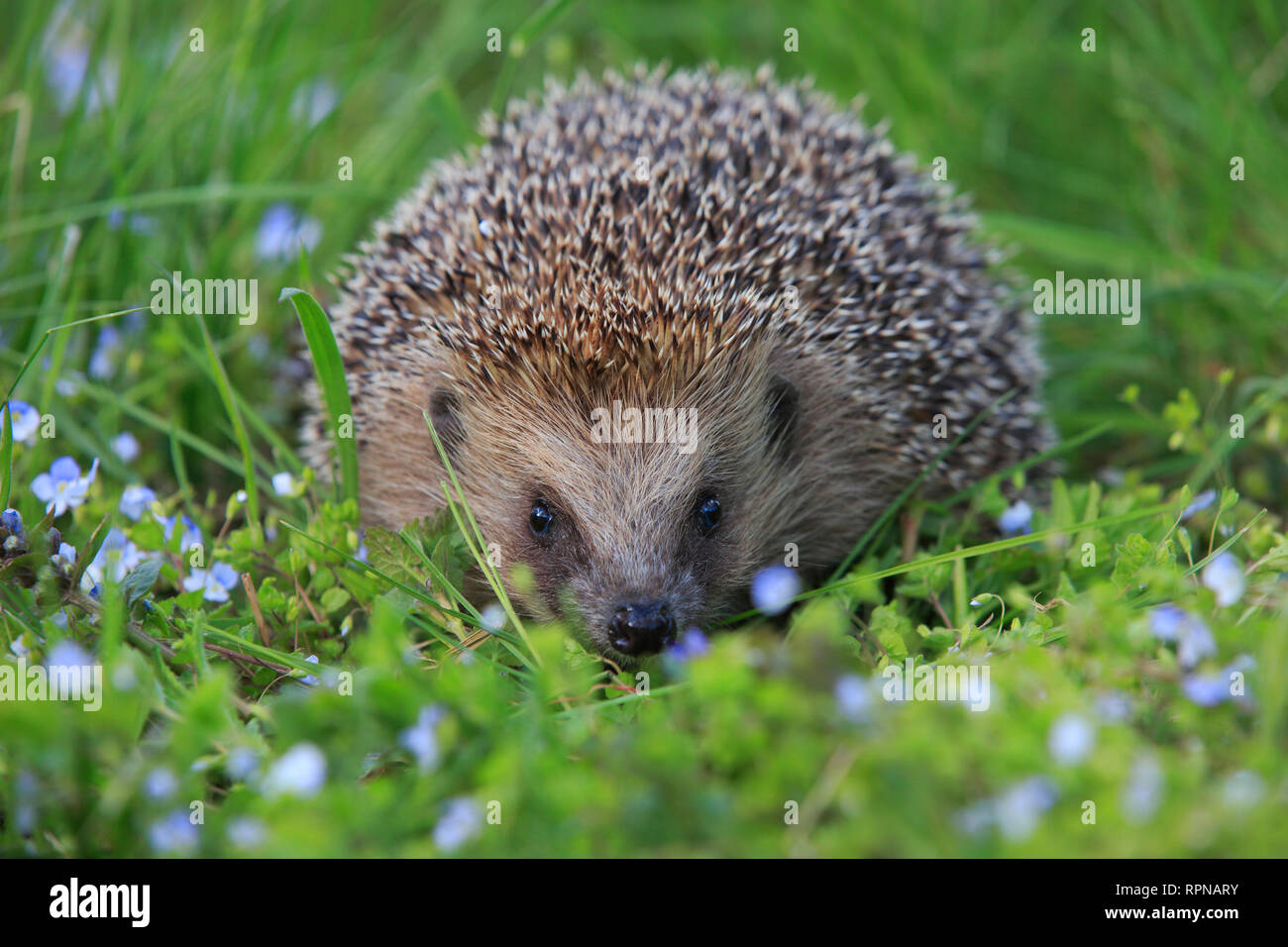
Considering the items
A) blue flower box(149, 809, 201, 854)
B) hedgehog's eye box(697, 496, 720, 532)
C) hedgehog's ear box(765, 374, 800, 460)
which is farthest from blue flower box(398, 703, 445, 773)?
hedgehog's ear box(765, 374, 800, 460)

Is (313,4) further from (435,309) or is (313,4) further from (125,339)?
(435,309)

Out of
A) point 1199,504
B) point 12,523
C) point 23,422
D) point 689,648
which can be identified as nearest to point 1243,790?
point 689,648

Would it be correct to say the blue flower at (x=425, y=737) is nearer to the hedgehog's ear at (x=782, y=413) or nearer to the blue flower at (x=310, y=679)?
the blue flower at (x=310, y=679)

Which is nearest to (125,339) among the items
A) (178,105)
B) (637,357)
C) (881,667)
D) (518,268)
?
(178,105)

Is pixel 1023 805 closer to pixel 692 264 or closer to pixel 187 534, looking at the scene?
pixel 692 264

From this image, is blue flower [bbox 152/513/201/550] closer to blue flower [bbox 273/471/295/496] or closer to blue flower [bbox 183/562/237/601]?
blue flower [bbox 183/562/237/601]

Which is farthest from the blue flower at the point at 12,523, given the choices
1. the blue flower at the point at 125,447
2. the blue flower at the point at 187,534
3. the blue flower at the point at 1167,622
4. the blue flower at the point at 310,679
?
the blue flower at the point at 1167,622

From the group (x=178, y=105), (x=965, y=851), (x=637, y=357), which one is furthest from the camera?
(x=178, y=105)
